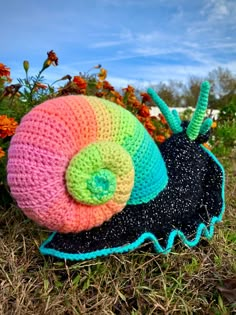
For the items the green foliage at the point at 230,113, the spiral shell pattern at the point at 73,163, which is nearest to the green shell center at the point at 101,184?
the spiral shell pattern at the point at 73,163

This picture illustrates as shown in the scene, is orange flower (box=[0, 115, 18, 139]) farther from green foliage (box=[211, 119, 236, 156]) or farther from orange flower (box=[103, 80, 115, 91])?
green foliage (box=[211, 119, 236, 156])

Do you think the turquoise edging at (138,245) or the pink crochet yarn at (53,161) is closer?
the pink crochet yarn at (53,161)

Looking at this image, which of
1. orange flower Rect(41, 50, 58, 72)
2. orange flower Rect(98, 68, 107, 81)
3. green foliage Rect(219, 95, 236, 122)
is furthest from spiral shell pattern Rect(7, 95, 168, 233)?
green foliage Rect(219, 95, 236, 122)

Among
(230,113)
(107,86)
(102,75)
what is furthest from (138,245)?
(230,113)

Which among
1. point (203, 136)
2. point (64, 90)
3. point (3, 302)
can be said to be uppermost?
point (64, 90)

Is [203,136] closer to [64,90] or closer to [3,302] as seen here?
[64,90]

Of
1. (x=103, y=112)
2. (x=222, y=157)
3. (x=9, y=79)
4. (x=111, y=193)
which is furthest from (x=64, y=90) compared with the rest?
(x=222, y=157)

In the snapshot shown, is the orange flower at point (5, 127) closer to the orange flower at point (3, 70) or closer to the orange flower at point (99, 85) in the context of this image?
the orange flower at point (3, 70)
